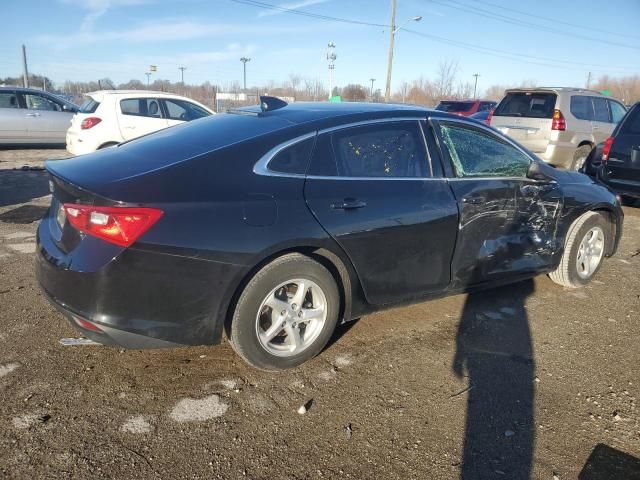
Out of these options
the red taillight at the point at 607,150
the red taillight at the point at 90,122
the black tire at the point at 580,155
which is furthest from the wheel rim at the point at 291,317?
the black tire at the point at 580,155

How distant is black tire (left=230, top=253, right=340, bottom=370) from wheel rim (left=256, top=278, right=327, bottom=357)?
0.03 metres

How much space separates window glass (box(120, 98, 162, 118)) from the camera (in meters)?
9.45

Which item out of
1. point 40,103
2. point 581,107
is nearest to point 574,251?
point 581,107

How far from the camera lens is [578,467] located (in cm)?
227

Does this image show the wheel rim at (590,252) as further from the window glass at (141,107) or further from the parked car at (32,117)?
the parked car at (32,117)

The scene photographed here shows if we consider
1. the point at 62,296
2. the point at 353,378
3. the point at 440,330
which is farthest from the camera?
the point at 440,330

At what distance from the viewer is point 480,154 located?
370 centimetres

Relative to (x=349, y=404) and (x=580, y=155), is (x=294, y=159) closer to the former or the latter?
(x=349, y=404)

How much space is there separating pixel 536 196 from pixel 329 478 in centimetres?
282

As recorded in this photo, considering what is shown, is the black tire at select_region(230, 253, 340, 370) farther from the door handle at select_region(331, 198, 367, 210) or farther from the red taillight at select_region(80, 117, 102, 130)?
the red taillight at select_region(80, 117, 102, 130)

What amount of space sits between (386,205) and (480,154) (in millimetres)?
1083

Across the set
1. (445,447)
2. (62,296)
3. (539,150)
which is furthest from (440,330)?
(539,150)

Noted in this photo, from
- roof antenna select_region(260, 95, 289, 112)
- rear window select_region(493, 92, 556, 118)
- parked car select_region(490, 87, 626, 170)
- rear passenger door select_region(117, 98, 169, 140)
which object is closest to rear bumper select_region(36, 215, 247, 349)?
roof antenna select_region(260, 95, 289, 112)

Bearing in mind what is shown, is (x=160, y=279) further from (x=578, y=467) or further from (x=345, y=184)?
(x=578, y=467)
